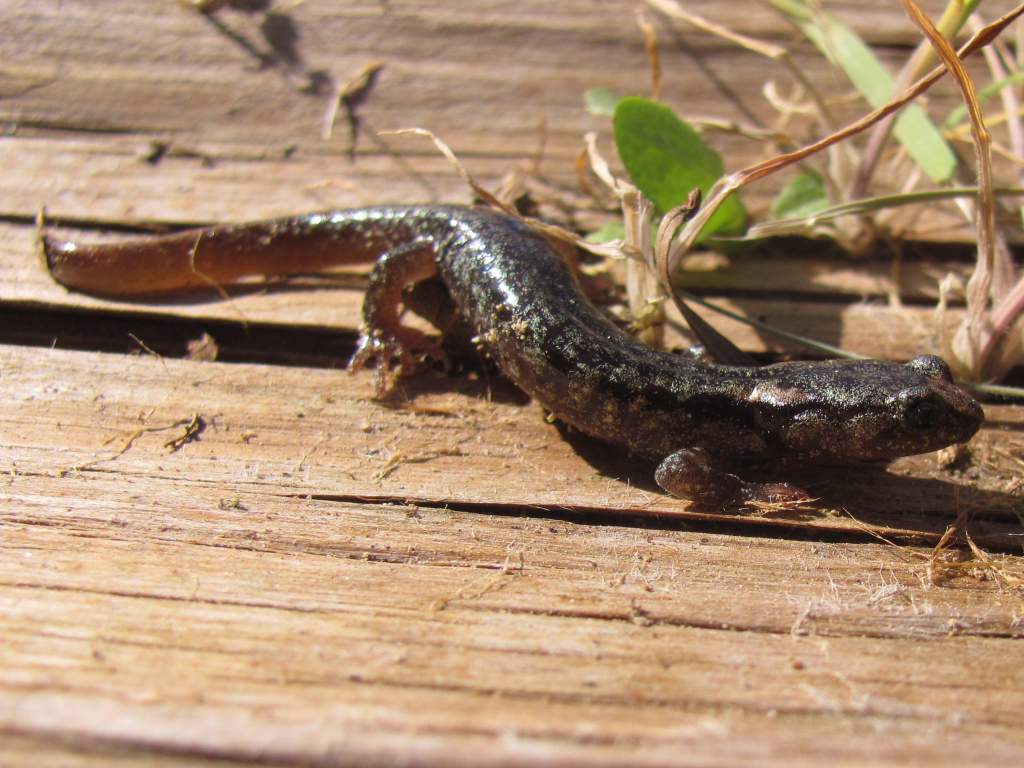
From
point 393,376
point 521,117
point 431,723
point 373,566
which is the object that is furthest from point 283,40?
point 431,723

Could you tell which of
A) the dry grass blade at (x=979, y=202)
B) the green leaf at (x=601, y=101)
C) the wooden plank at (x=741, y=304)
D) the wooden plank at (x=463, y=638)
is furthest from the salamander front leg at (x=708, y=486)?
the green leaf at (x=601, y=101)

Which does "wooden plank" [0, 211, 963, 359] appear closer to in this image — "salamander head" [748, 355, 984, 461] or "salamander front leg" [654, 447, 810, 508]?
"salamander head" [748, 355, 984, 461]

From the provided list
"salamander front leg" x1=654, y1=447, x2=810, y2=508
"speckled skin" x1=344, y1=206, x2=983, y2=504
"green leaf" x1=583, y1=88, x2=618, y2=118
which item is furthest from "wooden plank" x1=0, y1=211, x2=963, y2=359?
"green leaf" x1=583, y1=88, x2=618, y2=118

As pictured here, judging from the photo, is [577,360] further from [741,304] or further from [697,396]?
[741,304]

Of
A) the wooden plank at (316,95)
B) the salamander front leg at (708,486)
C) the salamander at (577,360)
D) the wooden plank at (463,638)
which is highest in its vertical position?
the wooden plank at (316,95)

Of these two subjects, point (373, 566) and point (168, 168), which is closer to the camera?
point (373, 566)

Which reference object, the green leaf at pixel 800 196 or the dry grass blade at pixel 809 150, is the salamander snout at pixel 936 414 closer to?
the dry grass blade at pixel 809 150

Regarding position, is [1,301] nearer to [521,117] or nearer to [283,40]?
[283,40]
